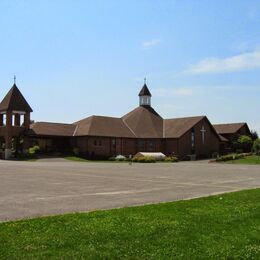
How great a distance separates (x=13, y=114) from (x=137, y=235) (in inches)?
2248

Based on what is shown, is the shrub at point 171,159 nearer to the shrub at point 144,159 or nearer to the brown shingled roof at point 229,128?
the shrub at point 144,159

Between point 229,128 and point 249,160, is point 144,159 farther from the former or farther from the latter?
point 229,128

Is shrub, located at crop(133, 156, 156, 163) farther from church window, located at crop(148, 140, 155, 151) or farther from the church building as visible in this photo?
church window, located at crop(148, 140, 155, 151)

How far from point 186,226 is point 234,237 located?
1130mm

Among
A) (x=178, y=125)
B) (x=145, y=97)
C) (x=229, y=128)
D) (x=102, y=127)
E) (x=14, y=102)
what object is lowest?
(x=102, y=127)

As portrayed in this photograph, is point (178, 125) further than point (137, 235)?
Yes

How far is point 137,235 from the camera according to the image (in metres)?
8.09

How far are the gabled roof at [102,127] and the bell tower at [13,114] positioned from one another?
7645 mm

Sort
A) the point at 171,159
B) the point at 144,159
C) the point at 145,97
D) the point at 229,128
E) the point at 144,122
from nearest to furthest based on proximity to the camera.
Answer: the point at 144,159
the point at 171,159
the point at 144,122
the point at 145,97
the point at 229,128

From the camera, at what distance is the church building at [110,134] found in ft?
206

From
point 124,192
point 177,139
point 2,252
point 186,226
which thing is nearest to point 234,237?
point 186,226

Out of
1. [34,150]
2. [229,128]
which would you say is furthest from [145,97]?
[34,150]

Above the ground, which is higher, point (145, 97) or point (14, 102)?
point (145, 97)

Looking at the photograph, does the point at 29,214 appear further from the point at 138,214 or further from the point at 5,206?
the point at 138,214
